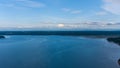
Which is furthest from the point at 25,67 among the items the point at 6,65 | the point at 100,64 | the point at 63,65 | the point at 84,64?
the point at 100,64

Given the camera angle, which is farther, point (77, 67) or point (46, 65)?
point (46, 65)

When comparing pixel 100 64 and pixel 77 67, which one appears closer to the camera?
pixel 77 67

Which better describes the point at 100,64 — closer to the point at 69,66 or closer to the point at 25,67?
the point at 69,66

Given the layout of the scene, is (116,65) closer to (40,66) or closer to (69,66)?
(69,66)

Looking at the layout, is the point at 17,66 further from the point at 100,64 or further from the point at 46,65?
the point at 100,64

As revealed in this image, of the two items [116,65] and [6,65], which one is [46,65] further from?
[116,65]

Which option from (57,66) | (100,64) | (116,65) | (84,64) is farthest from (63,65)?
(116,65)

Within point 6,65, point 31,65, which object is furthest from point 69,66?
point 6,65
